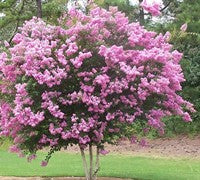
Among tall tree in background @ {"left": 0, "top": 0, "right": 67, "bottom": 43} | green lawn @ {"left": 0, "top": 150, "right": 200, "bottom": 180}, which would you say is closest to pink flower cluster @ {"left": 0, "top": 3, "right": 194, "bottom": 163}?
green lawn @ {"left": 0, "top": 150, "right": 200, "bottom": 180}

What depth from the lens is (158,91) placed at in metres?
7.69

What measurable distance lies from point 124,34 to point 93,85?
1.14 m

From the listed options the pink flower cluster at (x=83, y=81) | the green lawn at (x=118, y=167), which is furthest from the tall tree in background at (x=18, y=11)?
the pink flower cluster at (x=83, y=81)

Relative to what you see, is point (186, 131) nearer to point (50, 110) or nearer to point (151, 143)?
point (151, 143)

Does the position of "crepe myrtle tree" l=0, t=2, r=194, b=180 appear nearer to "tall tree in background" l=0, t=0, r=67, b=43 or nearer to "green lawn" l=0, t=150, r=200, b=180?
"green lawn" l=0, t=150, r=200, b=180

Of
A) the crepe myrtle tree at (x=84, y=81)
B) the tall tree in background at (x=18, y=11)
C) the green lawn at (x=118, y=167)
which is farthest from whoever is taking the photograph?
the tall tree in background at (x=18, y=11)

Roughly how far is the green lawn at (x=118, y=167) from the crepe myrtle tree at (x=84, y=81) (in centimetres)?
307

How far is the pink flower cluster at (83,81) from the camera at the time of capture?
771 cm

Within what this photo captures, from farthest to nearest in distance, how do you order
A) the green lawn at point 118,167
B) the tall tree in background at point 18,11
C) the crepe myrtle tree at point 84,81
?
the tall tree in background at point 18,11 → the green lawn at point 118,167 → the crepe myrtle tree at point 84,81

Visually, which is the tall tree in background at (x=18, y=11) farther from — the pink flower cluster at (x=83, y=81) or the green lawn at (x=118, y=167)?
the pink flower cluster at (x=83, y=81)

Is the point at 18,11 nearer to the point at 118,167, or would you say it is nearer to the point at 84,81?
the point at 118,167

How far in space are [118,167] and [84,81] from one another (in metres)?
5.44

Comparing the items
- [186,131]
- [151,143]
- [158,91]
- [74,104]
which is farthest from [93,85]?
[186,131]

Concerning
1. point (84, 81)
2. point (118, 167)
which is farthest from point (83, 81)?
point (118, 167)
